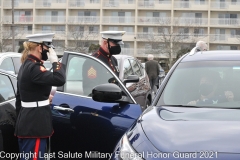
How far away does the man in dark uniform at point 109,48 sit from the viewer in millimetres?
5137

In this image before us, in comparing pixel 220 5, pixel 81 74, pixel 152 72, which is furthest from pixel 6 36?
pixel 81 74

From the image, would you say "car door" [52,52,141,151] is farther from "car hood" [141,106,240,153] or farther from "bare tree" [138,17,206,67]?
"bare tree" [138,17,206,67]

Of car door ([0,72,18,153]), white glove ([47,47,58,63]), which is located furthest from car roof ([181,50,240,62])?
car door ([0,72,18,153])

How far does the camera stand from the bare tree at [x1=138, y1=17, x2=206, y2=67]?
52.5 metres

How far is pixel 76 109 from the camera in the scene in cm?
425

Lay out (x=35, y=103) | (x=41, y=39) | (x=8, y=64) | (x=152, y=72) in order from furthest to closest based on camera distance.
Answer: (x=152, y=72), (x=8, y=64), (x=41, y=39), (x=35, y=103)

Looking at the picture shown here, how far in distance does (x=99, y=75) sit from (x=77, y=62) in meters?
0.30

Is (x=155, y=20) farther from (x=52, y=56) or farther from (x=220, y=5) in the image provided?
(x=52, y=56)

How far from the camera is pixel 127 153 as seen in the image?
2.64 meters

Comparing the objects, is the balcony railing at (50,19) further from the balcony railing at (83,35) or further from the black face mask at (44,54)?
the black face mask at (44,54)

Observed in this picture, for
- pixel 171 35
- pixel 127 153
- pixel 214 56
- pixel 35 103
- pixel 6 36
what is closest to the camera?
pixel 127 153

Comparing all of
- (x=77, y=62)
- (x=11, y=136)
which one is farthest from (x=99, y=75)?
(x=11, y=136)

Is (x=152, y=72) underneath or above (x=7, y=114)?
underneath

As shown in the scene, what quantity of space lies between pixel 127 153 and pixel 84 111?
166 centimetres
